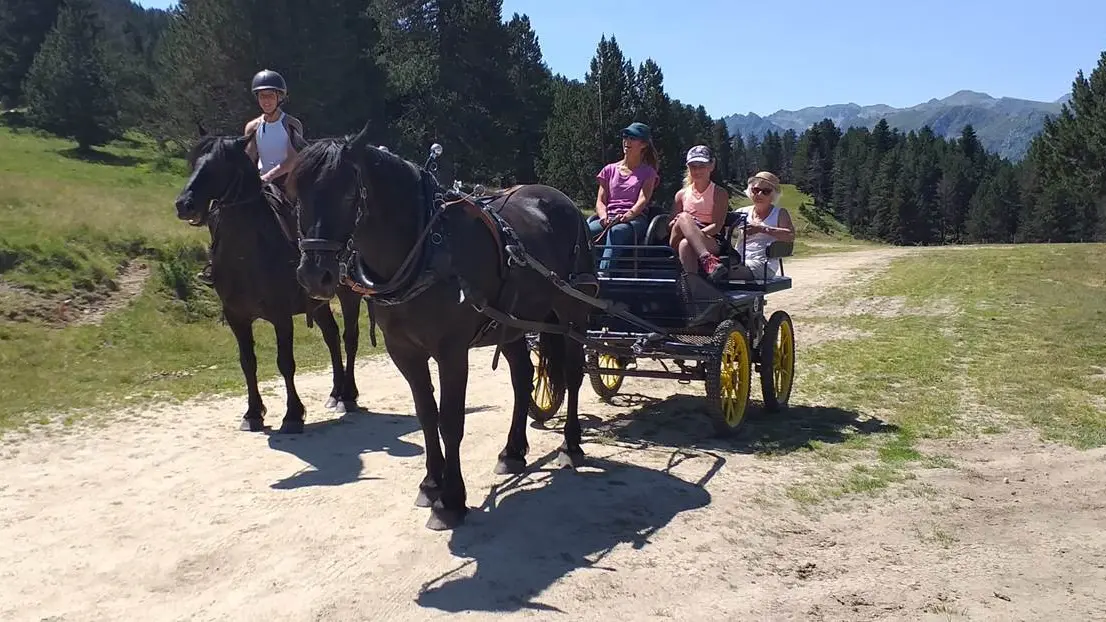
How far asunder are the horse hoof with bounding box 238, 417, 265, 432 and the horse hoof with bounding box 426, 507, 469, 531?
3.13 m

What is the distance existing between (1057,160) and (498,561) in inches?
1632

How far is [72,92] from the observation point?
35.0 m

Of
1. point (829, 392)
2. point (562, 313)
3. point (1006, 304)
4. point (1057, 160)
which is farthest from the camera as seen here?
point (1057, 160)

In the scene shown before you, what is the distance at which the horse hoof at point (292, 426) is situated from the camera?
7543 mm

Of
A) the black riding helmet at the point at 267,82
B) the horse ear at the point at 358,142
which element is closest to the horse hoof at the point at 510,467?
the horse ear at the point at 358,142

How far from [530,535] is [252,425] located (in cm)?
373

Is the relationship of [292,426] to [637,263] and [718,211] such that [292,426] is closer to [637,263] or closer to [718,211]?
[637,263]

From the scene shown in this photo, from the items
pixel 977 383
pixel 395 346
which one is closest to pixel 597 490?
pixel 395 346

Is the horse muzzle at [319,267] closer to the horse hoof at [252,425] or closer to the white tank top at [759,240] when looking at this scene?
the horse hoof at [252,425]

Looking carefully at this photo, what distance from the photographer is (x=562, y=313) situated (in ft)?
21.7

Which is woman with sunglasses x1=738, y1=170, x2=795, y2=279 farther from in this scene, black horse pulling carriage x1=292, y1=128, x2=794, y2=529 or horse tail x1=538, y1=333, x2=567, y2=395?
horse tail x1=538, y1=333, x2=567, y2=395

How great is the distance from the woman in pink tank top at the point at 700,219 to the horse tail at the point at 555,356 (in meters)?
1.53

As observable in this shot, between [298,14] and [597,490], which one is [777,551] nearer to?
[597,490]

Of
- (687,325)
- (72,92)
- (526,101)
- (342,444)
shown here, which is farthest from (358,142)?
(526,101)
